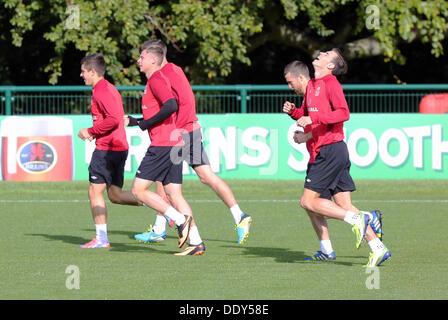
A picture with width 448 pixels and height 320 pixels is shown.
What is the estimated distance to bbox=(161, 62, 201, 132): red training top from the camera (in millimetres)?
9281

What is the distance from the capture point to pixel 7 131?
1722 centimetres

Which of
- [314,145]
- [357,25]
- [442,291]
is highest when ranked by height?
[357,25]

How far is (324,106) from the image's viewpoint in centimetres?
841

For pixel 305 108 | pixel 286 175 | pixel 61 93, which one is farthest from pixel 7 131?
pixel 305 108

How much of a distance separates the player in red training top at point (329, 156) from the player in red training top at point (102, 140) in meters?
1.99

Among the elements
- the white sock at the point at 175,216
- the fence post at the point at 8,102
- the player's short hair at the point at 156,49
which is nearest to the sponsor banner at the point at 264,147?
the fence post at the point at 8,102

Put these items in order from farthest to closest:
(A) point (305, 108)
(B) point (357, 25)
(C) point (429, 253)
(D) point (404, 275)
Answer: (B) point (357, 25), (C) point (429, 253), (A) point (305, 108), (D) point (404, 275)

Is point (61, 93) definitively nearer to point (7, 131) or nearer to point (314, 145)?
point (7, 131)

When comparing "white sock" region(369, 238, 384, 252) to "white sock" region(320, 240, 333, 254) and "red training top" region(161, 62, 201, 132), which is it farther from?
"red training top" region(161, 62, 201, 132)

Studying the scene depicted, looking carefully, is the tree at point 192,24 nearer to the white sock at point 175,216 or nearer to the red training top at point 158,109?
the red training top at point 158,109

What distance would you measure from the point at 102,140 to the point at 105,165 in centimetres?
24

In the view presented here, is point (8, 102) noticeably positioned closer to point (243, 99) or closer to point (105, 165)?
point (243, 99)

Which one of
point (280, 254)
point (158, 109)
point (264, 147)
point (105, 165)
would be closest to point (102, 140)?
point (105, 165)

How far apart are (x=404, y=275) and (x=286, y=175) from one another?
9.34 meters
